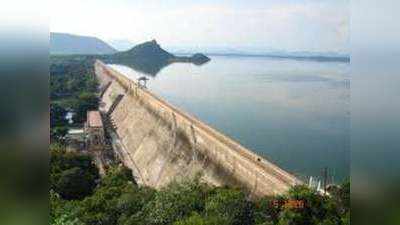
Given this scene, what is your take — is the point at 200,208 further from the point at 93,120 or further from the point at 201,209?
the point at 93,120

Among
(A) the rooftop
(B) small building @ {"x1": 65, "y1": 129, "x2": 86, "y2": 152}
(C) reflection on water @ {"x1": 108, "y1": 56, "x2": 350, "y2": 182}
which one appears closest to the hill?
(C) reflection on water @ {"x1": 108, "y1": 56, "x2": 350, "y2": 182}

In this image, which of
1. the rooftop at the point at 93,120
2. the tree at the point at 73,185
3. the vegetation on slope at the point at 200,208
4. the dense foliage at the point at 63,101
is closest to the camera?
the vegetation on slope at the point at 200,208

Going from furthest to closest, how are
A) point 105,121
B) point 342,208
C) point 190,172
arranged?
point 105,121
point 190,172
point 342,208

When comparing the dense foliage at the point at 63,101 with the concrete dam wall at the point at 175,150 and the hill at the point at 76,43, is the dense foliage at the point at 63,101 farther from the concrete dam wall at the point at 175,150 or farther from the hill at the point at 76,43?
the concrete dam wall at the point at 175,150

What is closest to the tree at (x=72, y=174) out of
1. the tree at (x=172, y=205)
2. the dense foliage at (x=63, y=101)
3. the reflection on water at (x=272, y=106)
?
the dense foliage at (x=63, y=101)

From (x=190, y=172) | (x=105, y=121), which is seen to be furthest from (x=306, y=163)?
(x=105, y=121)

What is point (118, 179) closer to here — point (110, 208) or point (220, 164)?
point (220, 164)
